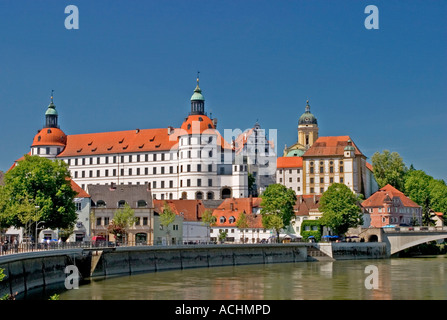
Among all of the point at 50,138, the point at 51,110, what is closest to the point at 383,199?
the point at 50,138

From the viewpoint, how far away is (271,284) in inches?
2077

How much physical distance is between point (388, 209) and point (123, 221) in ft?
181

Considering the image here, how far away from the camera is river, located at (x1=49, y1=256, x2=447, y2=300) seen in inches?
1745

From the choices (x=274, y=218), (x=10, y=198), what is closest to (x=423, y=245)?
(x=274, y=218)

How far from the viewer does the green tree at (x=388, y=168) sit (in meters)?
152

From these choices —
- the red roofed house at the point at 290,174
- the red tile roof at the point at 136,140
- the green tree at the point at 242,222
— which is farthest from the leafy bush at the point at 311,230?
the red roofed house at the point at 290,174

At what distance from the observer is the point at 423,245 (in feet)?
337

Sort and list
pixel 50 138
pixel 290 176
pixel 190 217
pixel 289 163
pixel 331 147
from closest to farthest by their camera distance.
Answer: pixel 190 217 → pixel 331 147 → pixel 50 138 → pixel 290 176 → pixel 289 163

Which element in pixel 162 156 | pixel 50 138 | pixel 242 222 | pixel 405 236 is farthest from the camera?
pixel 50 138

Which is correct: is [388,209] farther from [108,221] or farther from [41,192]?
[41,192]

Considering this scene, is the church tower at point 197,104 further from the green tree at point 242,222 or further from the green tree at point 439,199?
the green tree at point 242,222

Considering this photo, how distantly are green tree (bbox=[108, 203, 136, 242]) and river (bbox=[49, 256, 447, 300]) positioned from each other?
57.6 feet

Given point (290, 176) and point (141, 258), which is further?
point (290, 176)

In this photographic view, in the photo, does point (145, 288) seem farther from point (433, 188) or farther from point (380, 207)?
point (433, 188)
